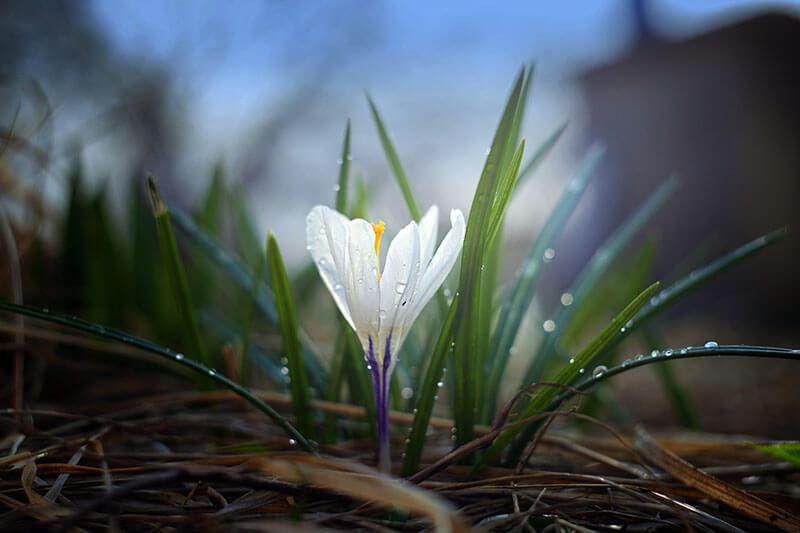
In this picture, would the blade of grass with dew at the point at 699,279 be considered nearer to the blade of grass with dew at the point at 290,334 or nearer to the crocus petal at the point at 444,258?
the crocus petal at the point at 444,258

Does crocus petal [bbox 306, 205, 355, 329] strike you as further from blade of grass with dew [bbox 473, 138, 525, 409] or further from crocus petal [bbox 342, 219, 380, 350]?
blade of grass with dew [bbox 473, 138, 525, 409]

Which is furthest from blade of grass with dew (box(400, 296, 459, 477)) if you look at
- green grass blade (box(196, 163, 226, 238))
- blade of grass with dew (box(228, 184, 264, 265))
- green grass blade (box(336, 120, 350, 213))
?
green grass blade (box(196, 163, 226, 238))

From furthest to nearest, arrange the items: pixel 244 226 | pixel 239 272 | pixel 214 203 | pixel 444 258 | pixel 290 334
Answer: pixel 214 203
pixel 244 226
pixel 239 272
pixel 290 334
pixel 444 258

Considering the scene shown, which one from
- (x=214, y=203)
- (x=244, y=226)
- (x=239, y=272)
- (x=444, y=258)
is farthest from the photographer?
(x=214, y=203)

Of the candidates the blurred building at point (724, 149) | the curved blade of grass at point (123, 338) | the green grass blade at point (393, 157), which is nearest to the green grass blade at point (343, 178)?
the green grass blade at point (393, 157)

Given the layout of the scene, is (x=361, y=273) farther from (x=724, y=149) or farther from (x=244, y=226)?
(x=724, y=149)

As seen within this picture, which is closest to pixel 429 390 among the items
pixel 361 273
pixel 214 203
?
pixel 361 273
